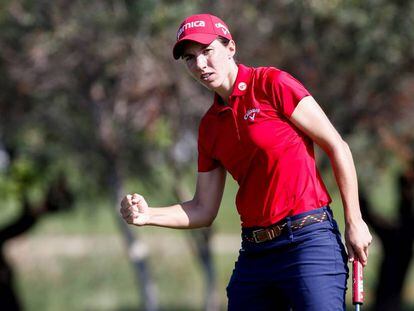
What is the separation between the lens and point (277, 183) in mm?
4645

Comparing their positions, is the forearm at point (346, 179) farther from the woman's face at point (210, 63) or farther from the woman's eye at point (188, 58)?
the woman's eye at point (188, 58)

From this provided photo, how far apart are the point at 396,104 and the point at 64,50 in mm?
4572

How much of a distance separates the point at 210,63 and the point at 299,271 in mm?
997

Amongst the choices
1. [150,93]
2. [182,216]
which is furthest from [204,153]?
[150,93]

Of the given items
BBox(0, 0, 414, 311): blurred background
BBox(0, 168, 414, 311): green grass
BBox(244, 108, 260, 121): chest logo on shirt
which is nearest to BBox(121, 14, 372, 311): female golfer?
BBox(244, 108, 260, 121): chest logo on shirt

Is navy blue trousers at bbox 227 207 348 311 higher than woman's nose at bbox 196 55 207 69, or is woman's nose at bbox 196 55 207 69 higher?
woman's nose at bbox 196 55 207 69

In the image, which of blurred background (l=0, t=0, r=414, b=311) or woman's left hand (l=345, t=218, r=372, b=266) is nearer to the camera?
woman's left hand (l=345, t=218, r=372, b=266)

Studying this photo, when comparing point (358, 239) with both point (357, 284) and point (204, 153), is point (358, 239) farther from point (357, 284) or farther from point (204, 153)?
point (204, 153)

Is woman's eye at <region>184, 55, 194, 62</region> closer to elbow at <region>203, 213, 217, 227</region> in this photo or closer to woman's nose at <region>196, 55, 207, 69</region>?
woman's nose at <region>196, 55, 207, 69</region>

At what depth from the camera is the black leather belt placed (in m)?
4.65

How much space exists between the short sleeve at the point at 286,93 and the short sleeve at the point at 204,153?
1.46 ft

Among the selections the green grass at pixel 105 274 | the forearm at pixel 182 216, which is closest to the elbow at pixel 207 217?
the forearm at pixel 182 216

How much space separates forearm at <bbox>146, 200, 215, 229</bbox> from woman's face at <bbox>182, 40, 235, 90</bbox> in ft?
2.13

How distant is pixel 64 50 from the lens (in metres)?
12.6
